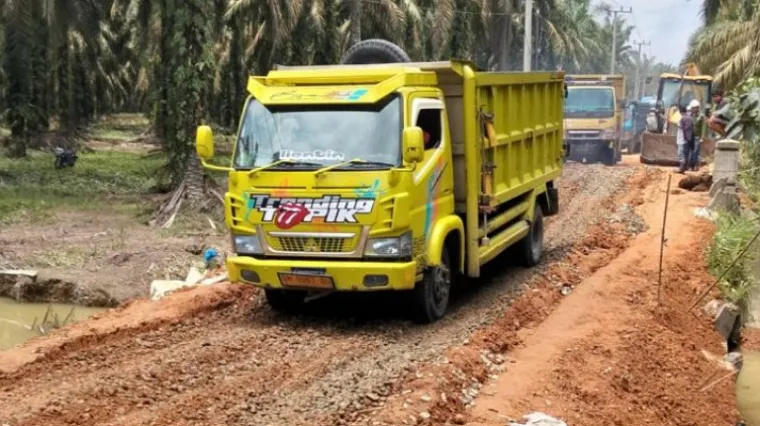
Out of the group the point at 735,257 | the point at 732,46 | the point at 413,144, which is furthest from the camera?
the point at 732,46

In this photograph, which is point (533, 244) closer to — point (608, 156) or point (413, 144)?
point (413, 144)

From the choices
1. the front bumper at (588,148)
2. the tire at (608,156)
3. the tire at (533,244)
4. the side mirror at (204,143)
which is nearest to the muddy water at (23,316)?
the side mirror at (204,143)

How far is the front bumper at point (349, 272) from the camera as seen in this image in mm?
8906

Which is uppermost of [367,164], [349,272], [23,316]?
[367,164]

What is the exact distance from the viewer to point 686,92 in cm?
3556

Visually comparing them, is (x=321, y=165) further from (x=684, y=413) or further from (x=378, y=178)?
(x=684, y=413)

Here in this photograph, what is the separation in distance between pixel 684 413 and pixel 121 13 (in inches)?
1484

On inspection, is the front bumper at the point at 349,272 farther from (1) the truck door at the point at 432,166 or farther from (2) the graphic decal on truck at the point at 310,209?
(1) the truck door at the point at 432,166

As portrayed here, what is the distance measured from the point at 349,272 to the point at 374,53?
13.5 ft

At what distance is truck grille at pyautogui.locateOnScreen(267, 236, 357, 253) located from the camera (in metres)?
8.99

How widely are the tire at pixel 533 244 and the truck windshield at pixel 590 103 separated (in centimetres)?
1756

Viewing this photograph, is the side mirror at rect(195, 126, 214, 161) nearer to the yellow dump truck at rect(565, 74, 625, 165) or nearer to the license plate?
the license plate

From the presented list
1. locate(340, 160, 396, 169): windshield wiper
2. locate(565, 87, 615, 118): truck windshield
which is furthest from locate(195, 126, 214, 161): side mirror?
Result: locate(565, 87, 615, 118): truck windshield

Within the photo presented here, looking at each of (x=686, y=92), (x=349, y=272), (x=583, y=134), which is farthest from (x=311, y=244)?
(x=686, y=92)
